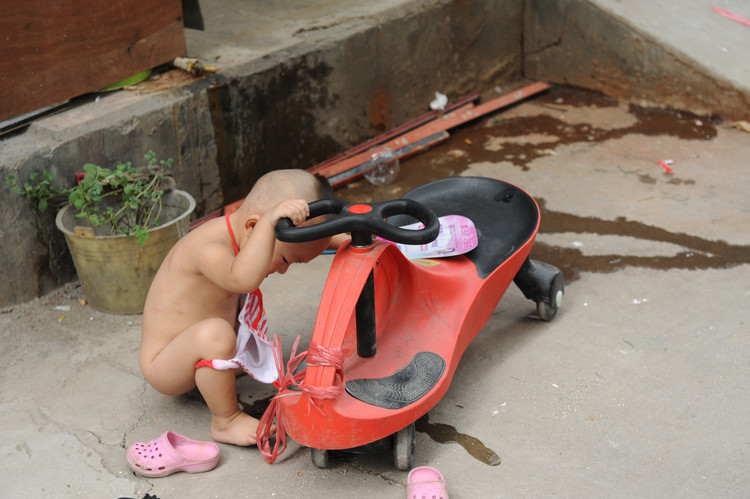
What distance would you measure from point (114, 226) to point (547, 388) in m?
1.84

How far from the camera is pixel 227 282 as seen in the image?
2.30 meters

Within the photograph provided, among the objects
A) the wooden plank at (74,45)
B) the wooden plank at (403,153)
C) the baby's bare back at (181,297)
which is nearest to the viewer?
the baby's bare back at (181,297)

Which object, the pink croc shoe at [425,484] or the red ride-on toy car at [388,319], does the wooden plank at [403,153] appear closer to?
the red ride-on toy car at [388,319]

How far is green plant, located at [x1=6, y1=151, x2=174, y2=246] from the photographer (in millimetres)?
3148

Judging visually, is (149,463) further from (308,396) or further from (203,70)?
(203,70)

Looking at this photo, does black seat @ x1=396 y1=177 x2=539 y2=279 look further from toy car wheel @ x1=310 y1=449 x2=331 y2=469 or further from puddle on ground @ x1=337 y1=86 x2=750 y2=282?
toy car wheel @ x1=310 y1=449 x2=331 y2=469

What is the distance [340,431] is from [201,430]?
646 millimetres

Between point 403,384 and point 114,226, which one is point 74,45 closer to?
point 114,226

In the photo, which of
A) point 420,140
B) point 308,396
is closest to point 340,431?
point 308,396

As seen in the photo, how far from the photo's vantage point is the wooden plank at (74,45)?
3234 millimetres

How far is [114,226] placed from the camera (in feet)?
10.8

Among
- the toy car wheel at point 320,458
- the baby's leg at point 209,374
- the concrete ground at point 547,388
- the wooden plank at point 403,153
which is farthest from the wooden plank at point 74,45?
the toy car wheel at point 320,458

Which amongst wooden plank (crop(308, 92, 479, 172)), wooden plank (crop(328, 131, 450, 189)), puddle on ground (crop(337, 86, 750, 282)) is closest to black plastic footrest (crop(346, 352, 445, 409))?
puddle on ground (crop(337, 86, 750, 282))

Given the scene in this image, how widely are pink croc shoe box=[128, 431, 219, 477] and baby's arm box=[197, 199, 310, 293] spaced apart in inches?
Result: 19.6
